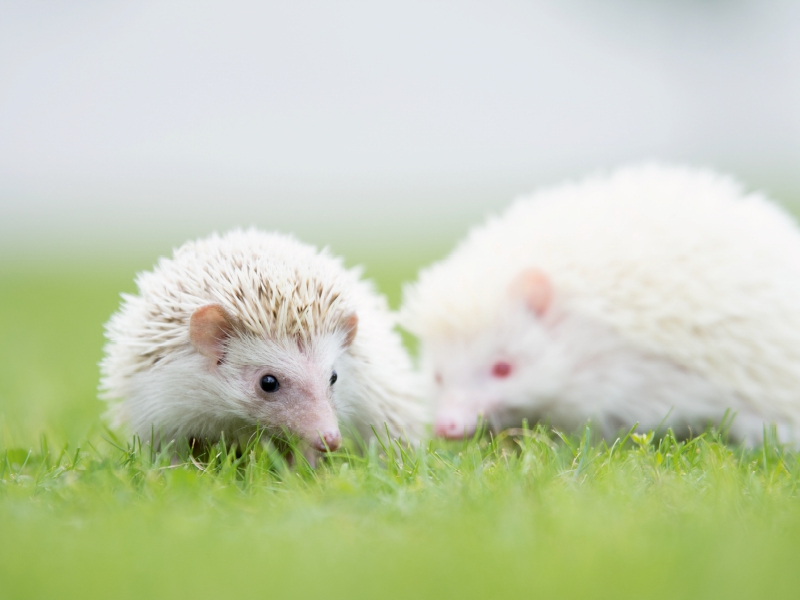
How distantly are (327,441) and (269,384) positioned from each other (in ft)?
1.31

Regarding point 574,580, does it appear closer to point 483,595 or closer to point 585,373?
point 483,595

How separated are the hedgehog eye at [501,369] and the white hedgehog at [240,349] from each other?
87 cm

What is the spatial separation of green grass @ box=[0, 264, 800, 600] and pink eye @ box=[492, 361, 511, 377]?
1016 millimetres

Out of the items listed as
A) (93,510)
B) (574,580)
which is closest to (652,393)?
(574,580)

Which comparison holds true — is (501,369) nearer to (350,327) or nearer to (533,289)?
(533,289)

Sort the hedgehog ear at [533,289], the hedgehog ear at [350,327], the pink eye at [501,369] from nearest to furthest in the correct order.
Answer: the hedgehog ear at [350,327] < the hedgehog ear at [533,289] < the pink eye at [501,369]

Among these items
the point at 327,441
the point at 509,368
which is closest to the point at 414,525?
the point at 327,441

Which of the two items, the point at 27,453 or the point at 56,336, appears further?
the point at 56,336

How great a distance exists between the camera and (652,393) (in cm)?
450

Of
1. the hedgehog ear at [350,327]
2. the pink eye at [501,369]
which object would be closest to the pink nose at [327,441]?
the hedgehog ear at [350,327]

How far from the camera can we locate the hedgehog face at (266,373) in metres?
3.72

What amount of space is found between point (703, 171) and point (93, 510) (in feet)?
12.9

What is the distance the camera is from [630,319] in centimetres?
450

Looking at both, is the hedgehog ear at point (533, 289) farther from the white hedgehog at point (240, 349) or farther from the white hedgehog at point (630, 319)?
the white hedgehog at point (240, 349)
